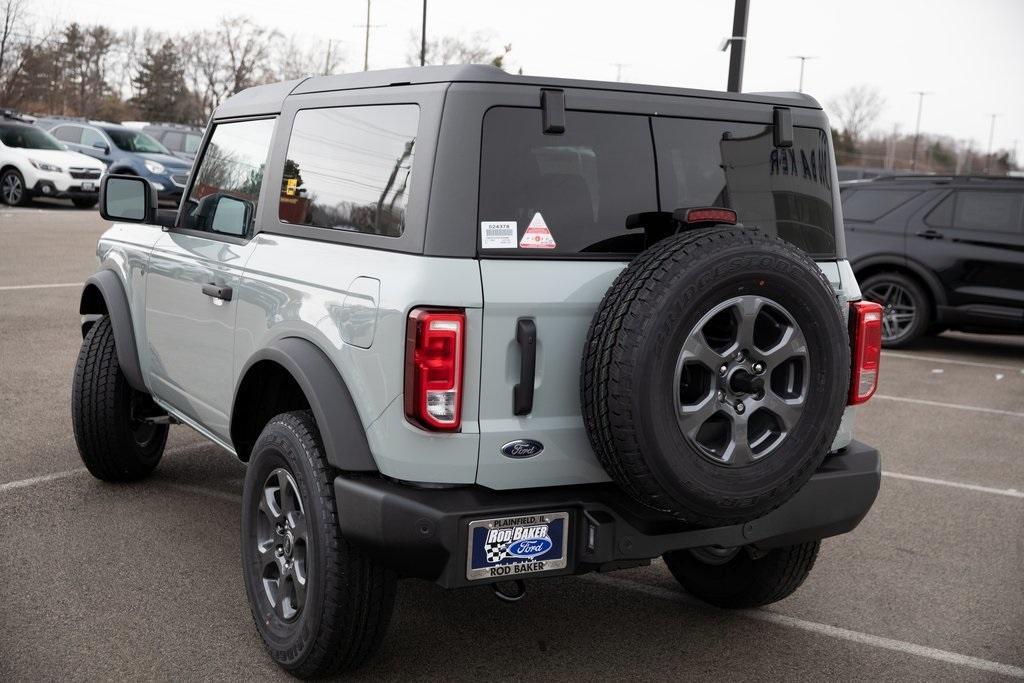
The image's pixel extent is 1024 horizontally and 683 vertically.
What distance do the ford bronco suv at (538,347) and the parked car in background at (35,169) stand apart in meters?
19.0

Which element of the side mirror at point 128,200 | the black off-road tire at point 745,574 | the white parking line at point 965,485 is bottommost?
the white parking line at point 965,485

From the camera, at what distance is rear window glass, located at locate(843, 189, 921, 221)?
10.9 m

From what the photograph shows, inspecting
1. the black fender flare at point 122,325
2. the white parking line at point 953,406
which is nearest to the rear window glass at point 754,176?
the black fender flare at point 122,325

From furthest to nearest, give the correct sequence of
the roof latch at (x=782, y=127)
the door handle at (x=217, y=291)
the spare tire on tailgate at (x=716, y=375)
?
the door handle at (x=217, y=291) → the roof latch at (x=782, y=127) → the spare tire on tailgate at (x=716, y=375)

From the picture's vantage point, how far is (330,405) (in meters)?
3.08

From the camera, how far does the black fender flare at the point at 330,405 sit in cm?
302

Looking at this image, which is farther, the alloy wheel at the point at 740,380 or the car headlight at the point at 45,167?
the car headlight at the point at 45,167

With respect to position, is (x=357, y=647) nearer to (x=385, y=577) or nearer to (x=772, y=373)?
(x=385, y=577)

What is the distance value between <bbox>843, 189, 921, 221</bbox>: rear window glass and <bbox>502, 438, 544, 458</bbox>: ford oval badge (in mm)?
8850

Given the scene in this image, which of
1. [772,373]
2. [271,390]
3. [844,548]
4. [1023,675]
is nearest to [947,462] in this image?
[844,548]

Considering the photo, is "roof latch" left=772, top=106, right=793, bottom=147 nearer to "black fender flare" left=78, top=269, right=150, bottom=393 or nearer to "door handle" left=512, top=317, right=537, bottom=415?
"door handle" left=512, top=317, right=537, bottom=415

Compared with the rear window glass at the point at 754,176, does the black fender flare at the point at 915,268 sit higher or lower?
lower

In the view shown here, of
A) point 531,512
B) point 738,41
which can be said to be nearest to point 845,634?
point 531,512

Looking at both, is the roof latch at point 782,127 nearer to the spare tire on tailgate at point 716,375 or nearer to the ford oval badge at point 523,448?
the spare tire on tailgate at point 716,375
